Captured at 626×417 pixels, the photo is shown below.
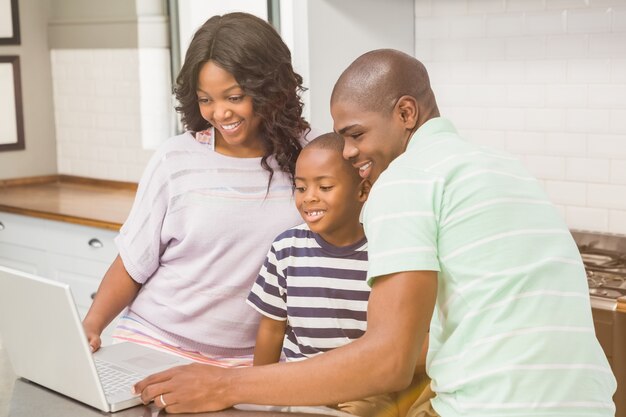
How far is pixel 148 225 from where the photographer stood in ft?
7.55

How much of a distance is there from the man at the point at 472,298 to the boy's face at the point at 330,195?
0.59m

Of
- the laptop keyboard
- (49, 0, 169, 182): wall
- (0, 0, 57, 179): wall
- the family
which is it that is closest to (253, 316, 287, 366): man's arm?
the family

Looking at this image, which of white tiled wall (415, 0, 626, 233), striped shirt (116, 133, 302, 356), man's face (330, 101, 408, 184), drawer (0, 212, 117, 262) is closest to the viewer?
man's face (330, 101, 408, 184)

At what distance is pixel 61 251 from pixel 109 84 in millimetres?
1061

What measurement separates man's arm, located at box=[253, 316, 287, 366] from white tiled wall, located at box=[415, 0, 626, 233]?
1422 millimetres

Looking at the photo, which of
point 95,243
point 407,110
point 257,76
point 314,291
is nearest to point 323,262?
point 314,291

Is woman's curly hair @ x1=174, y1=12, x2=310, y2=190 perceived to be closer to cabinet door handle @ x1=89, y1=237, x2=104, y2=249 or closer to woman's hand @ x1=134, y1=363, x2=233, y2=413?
woman's hand @ x1=134, y1=363, x2=233, y2=413

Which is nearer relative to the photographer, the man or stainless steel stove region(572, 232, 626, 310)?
the man

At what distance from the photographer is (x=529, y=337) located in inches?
52.9

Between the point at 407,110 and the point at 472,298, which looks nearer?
the point at 472,298

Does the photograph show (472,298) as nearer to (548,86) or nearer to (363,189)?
(363,189)

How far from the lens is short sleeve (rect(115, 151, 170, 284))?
229cm

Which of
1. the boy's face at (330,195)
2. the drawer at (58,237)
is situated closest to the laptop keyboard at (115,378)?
the boy's face at (330,195)

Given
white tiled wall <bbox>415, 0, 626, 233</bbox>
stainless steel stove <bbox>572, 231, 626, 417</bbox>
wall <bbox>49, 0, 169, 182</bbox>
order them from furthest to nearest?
1. wall <bbox>49, 0, 169, 182</bbox>
2. white tiled wall <bbox>415, 0, 626, 233</bbox>
3. stainless steel stove <bbox>572, 231, 626, 417</bbox>
